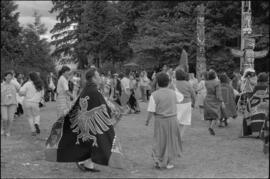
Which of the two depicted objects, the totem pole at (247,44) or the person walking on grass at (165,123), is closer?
the person walking on grass at (165,123)

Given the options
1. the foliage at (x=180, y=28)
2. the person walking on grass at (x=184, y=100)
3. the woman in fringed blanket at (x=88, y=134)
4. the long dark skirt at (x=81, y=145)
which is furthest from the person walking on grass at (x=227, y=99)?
the foliage at (x=180, y=28)

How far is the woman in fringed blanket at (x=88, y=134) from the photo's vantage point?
782 centimetres

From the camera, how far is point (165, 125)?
8172mm

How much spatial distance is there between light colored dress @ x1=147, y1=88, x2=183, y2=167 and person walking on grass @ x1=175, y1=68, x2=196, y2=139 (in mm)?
2359

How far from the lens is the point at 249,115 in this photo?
1133 centimetres

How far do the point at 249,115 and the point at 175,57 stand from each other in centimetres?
2515

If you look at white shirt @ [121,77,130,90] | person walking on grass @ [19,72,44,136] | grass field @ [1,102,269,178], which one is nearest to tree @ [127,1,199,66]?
white shirt @ [121,77,130,90]

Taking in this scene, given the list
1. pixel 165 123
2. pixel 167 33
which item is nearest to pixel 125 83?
pixel 165 123

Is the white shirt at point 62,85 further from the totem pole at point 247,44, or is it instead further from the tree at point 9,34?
the tree at point 9,34

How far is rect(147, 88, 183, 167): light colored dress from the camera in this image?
8.17 meters

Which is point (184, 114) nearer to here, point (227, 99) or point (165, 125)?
point (165, 125)

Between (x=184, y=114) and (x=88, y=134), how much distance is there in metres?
3.35

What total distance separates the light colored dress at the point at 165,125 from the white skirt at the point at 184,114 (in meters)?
2.32

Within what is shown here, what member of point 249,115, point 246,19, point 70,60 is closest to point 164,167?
point 249,115
